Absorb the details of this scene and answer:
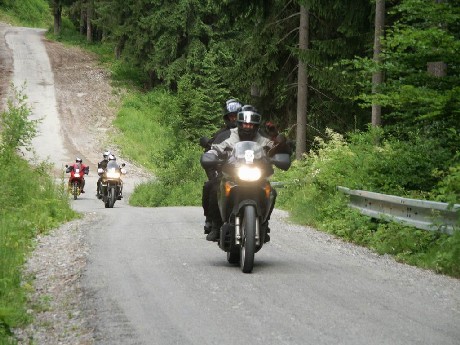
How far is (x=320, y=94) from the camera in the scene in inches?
1164

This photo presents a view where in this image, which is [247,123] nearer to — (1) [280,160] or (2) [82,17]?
(1) [280,160]

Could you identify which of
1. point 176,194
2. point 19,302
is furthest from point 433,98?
point 176,194

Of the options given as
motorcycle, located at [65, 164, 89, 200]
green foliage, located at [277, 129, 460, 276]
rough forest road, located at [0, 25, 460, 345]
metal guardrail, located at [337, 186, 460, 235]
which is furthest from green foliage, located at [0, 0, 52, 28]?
metal guardrail, located at [337, 186, 460, 235]

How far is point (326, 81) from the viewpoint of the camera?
27.2 m

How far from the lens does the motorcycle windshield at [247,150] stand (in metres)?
10.1

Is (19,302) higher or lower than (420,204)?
lower

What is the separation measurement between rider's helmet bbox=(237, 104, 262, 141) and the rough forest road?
1.65 metres

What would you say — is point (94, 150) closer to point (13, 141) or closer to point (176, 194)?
point (176, 194)

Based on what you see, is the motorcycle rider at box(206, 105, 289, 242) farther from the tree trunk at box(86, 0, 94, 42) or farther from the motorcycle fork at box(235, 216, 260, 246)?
the tree trunk at box(86, 0, 94, 42)

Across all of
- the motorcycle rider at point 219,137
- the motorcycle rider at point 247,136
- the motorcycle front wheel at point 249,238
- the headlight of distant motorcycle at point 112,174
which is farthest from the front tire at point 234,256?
the headlight of distant motorcycle at point 112,174

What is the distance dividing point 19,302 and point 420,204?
5.90 metres

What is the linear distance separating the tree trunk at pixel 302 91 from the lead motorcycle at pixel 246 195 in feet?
57.4

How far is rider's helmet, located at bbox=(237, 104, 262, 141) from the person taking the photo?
34.1ft

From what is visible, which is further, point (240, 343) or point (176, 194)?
point (176, 194)
